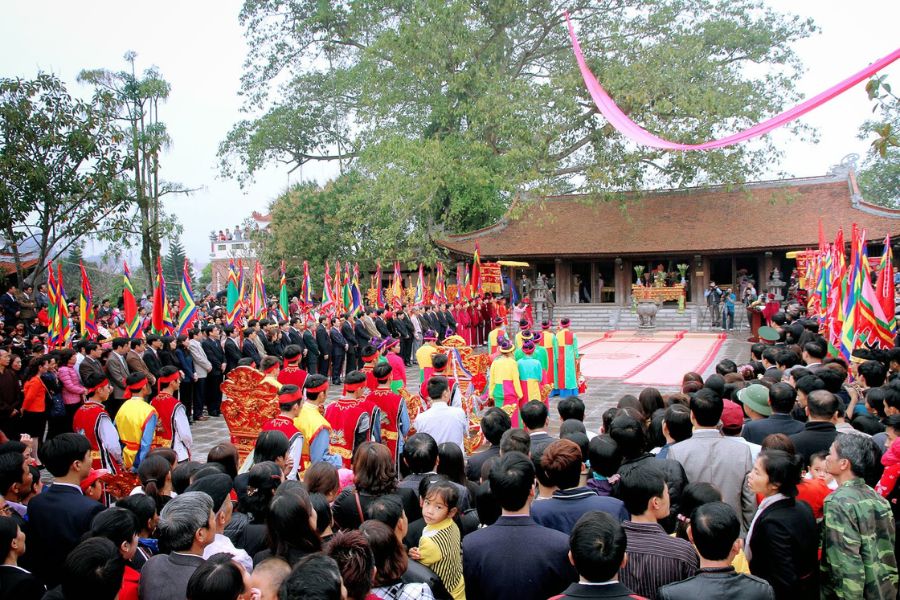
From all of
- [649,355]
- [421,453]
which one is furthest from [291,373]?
[649,355]

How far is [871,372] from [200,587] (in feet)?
17.8

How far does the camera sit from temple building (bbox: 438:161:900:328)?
22.3 metres

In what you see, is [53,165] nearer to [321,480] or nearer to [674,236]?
[321,480]

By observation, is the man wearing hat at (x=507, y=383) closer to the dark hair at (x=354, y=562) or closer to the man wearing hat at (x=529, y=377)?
the man wearing hat at (x=529, y=377)

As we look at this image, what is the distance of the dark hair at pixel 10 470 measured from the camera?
3642mm

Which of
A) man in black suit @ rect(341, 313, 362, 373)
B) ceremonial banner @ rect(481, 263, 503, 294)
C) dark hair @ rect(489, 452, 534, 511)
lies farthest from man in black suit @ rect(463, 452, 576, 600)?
ceremonial banner @ rect(481, 263, 503, 294)

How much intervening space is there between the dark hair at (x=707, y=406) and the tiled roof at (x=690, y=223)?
56.0 feet

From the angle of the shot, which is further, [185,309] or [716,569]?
[185,309]

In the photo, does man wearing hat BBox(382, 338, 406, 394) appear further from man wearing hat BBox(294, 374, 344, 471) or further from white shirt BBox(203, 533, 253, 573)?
white shirt BBox(203, 533, 253, 573)

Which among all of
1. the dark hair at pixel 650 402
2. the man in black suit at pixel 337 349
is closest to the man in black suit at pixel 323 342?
the man in black suit at pixel 337 349

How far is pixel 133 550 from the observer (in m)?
2.85

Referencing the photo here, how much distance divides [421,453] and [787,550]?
184cm

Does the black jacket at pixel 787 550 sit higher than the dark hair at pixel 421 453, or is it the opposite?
the dark hair at pixel 421 453

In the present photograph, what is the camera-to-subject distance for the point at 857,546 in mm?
2992
